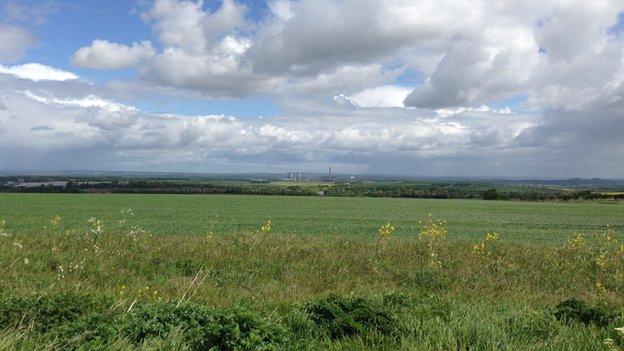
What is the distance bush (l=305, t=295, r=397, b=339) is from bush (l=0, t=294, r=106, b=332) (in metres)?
2.63

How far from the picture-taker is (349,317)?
580 cm

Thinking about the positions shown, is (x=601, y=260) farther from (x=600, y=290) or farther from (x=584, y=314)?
(x=584, y=314)

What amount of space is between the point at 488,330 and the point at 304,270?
560 cm

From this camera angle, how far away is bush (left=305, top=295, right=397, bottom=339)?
569 centimetres

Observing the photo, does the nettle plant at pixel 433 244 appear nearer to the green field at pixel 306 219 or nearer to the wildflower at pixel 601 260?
the wildflower at pixel 601 260

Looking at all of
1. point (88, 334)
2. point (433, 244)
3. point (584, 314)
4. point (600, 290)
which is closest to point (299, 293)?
point (584, 314)

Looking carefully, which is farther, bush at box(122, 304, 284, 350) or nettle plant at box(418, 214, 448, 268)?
nettle plant at box(418, 214, 448, 268)

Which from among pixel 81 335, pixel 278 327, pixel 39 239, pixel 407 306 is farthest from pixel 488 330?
pixel 39 239

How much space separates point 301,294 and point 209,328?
392cm

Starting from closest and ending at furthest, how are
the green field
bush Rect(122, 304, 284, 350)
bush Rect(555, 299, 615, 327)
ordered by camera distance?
bush Rect(122, 304, 284, 350) < bush Rect(555, 299, 615, 327) < the green field

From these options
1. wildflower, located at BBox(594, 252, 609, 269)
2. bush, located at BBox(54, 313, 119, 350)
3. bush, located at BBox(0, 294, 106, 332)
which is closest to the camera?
bush, located at BBox(54, 313, 119, 350)

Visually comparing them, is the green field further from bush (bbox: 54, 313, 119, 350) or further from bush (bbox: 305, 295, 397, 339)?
bush (bbox: 305, 295, 397, 339)

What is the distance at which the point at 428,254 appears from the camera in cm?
1214

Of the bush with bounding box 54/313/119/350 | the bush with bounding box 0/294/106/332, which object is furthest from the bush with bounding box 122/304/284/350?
the bush with bounding box 0/294/106/332
